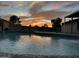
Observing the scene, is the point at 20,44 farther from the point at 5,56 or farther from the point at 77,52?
the point at 77,52

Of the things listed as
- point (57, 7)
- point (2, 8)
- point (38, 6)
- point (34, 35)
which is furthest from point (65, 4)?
point (2, 8)

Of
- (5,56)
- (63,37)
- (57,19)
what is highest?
(57,19)

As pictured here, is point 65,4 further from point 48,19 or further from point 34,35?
point 34,35

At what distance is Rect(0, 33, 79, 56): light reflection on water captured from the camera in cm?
503

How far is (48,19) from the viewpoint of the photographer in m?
5.23

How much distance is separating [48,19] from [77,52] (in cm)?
86

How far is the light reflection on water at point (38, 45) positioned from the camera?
5031 millimetres

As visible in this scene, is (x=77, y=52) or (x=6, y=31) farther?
(x=6, y=31)

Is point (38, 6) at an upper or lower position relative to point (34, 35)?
upper

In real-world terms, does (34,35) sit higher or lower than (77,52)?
higher

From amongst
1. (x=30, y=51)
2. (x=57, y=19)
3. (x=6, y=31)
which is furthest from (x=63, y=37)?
(x=6, y=31)

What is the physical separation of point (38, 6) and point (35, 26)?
1.38 feet

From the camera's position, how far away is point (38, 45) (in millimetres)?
5105

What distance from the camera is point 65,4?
5.08 m
